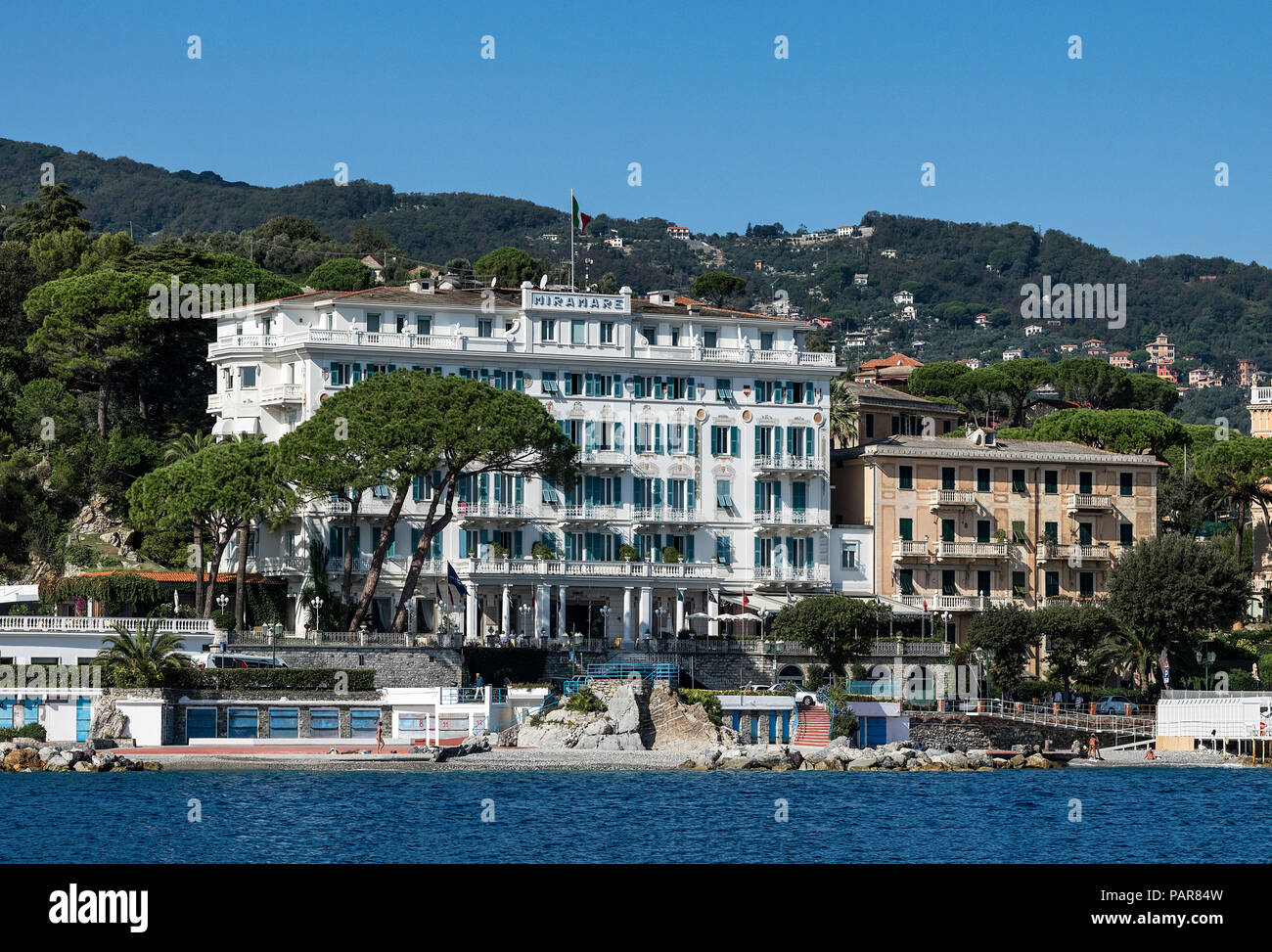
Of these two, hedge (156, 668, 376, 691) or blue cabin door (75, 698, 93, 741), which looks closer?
blue cabin door (75, 698, 93, 741)

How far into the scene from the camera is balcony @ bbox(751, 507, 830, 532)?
254ft

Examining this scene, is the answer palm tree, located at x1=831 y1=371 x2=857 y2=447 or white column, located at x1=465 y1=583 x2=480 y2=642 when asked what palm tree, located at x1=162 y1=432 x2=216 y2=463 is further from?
palm tree, located at x1=831 y1=371 x2=857 y2=447

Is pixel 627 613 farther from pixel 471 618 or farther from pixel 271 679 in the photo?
pixel 271 679

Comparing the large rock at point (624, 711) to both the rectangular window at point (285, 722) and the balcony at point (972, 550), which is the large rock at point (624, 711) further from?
the balcony at point (972, 550)

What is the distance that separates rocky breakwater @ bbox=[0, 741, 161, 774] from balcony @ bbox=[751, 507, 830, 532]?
32.3 m

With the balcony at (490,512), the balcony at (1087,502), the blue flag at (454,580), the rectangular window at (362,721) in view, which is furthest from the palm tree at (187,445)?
the balcony at (1087,502)

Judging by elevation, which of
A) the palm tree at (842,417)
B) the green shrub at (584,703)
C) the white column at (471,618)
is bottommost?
the green shrub at (584,703)

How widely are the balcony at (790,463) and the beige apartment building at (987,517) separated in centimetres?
307

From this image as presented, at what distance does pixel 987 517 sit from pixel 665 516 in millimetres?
15683

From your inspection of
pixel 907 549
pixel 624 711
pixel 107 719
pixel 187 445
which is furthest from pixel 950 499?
pixel 107 719

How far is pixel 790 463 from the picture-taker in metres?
78.1

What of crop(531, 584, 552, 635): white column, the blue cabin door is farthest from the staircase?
the blue cabin door

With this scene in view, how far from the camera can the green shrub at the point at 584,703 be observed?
201 feet

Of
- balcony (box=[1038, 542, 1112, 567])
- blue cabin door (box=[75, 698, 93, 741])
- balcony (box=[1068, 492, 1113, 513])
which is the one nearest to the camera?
blue cabin door (box=[75, 698, 93, 741])
